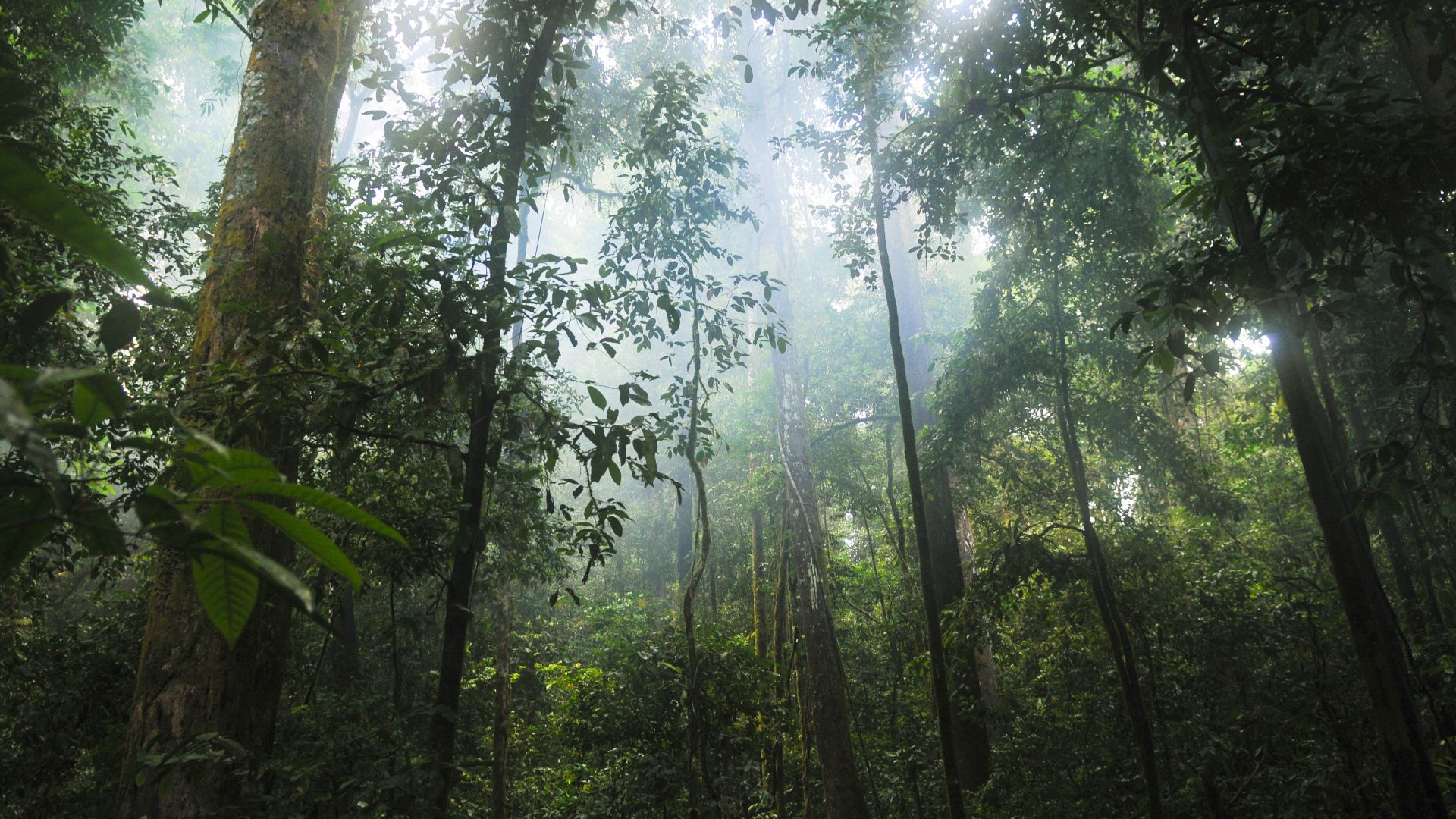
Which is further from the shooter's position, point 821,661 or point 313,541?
point 821,661

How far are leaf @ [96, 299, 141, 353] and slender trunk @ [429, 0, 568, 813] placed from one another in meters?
1.35

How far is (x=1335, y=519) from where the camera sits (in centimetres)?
189

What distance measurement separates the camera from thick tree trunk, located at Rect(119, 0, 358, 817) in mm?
2164

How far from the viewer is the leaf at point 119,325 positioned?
2.57 ft

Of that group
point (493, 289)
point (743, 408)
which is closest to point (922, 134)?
point (493, 289)

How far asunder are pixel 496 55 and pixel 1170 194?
252 inches

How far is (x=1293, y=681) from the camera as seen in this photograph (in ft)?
12.9

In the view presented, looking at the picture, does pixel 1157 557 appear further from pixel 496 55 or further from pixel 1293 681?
pixel 496 55

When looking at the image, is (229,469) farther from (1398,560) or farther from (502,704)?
(1398,560)

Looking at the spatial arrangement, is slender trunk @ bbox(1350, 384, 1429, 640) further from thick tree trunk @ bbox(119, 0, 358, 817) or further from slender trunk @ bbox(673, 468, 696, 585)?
slender trunk @ bbox(673, 468, 696, 585)

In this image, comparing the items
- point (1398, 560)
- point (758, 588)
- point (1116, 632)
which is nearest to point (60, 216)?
point (1116, 632)

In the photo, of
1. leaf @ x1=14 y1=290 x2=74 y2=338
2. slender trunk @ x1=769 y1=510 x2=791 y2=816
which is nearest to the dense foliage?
leaf @ x1=14 y1=290 x2=74 y2=338

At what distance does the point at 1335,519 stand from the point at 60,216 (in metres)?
2.47

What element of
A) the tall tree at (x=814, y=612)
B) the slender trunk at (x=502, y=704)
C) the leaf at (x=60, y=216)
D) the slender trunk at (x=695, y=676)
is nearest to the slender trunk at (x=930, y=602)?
the tall tree at (x=814, y=612)
